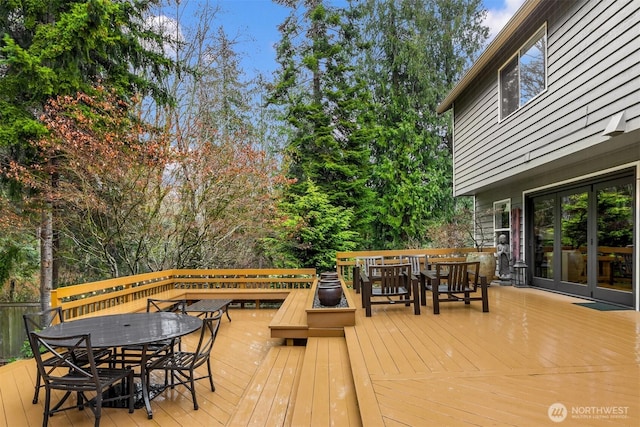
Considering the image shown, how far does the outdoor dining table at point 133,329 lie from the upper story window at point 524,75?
5837 mm

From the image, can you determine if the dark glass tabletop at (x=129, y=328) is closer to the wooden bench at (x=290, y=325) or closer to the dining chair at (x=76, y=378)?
the dining chair at (x=76, y=378)

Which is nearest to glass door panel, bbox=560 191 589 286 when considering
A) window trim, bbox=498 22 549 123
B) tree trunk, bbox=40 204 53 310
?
window trim, bbox=498 22 549 123

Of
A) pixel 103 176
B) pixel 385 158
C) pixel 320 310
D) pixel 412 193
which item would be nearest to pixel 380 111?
pixel 385 158

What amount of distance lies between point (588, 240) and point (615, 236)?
1.59 ft

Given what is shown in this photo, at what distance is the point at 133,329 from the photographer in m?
3.10

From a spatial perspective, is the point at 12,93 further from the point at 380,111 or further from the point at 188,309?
the point at 380,111

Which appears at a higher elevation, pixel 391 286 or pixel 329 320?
pixel 391 286

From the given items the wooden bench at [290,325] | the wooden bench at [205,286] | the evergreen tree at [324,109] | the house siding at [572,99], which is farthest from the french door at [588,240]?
the evergreen tree at [324,109]

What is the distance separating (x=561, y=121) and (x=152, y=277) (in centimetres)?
689

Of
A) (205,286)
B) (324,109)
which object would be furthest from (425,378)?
(324,109)

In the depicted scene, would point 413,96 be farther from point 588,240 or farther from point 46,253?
point 46,253

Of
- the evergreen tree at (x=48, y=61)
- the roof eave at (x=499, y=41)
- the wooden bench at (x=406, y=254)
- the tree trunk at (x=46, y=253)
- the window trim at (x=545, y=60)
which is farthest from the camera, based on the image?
the wooden bench at (x=406, y=254)

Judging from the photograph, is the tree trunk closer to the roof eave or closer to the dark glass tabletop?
the dark glass tabletop

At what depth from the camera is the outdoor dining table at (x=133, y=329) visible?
2.76 meters
